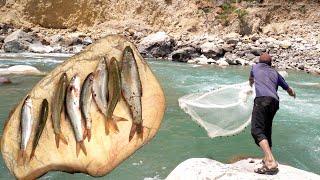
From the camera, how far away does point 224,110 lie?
22.6ft

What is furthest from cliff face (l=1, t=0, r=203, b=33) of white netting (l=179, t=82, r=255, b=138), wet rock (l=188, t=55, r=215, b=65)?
white netting (l=179, t=82, r=255, b=138)

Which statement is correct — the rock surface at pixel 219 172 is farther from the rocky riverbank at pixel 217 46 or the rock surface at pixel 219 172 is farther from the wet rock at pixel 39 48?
the wet rock at pixel 39 48

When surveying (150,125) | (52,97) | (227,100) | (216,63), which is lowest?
(216,63)

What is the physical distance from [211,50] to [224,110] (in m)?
18.5

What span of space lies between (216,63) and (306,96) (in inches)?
379

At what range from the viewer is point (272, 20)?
32750 millimetres

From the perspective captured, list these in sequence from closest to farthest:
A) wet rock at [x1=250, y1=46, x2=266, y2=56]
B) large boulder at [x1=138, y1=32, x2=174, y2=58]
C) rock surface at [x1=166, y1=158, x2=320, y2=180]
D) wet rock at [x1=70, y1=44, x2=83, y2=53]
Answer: rock surface at [x1=166, y1=158, x2=320, y2=180] → wet rock at [x1=250, y1=46, x2=266, y2=56] → large boulder at [x1=138, y1=32, x2=174, y2=58] → wet rock at [x1=70, y1=44, x2=83, y2=53]

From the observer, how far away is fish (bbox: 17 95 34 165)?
3.65m

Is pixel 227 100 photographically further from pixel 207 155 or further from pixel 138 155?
pixel 138 155

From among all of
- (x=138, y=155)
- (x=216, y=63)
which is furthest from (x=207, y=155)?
(x=216, y=63)

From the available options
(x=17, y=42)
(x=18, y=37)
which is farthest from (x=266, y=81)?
(x=18, y=37)

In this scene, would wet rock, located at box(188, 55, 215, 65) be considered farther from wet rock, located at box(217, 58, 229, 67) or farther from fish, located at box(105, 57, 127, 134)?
fish, located at box(105, 57, 127, 134)

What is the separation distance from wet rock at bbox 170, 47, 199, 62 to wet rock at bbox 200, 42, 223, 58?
0.50m

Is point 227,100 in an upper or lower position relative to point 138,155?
upper
